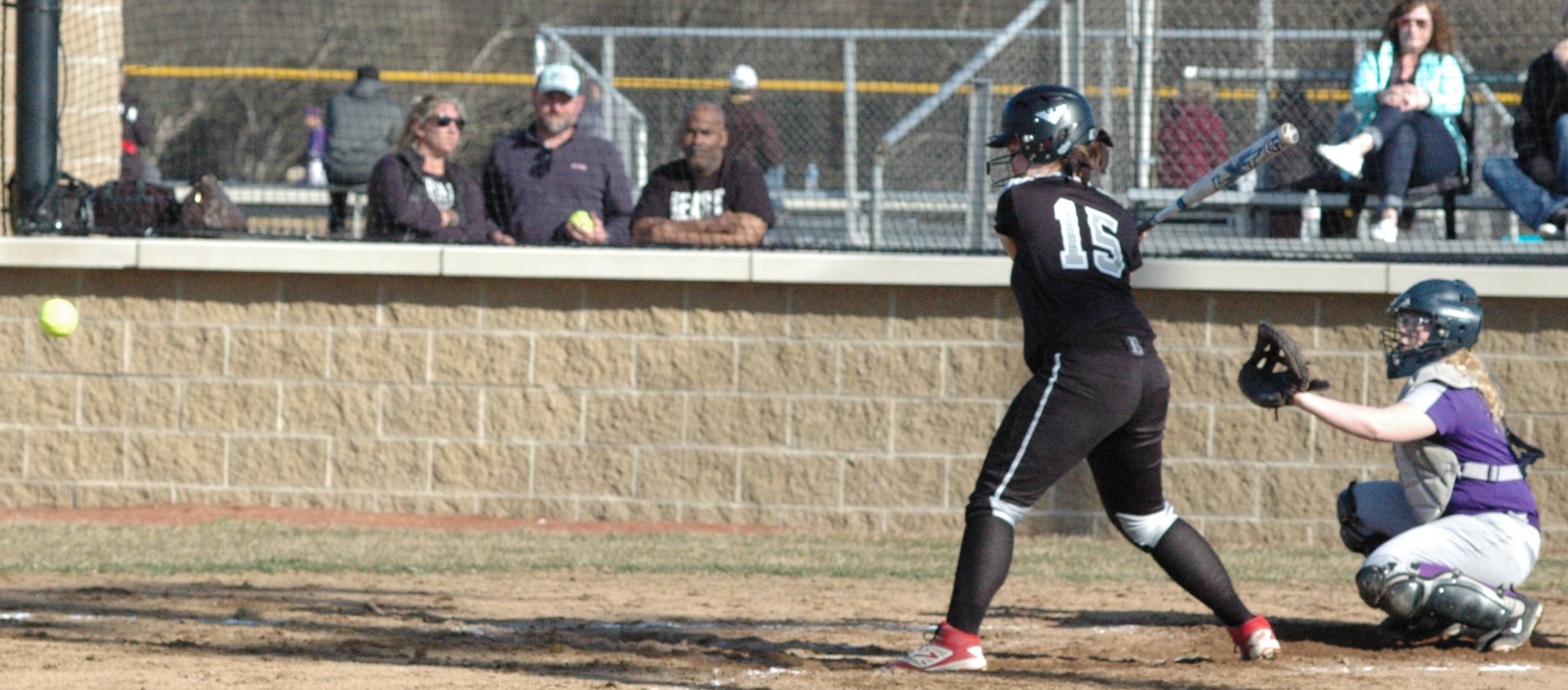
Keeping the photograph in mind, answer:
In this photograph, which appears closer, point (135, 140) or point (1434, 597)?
point (1434, 597)

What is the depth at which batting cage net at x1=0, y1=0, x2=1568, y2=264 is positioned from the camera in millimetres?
8633

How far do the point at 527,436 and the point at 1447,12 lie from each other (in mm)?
5255

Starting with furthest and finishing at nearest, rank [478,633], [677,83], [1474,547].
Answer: [677,83] < [478,633] < [1474,547]

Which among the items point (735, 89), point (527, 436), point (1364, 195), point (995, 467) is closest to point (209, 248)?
point (527, 436)

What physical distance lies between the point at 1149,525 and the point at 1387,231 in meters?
4.15

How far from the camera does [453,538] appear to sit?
795cm

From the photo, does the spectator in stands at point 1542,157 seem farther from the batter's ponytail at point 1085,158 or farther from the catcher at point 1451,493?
the batter's ponytail at point 1085,158

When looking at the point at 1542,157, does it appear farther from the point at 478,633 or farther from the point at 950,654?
the point at 478,633

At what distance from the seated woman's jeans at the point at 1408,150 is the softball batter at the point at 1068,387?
404 cm

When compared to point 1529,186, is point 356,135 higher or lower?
higher

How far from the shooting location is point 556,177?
8812mm

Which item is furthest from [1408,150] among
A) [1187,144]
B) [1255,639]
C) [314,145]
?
[314,145]

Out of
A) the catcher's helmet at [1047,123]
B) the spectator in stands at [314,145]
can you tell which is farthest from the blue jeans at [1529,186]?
the spectator in stands at [314,145]

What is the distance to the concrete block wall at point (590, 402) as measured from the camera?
8.19m
